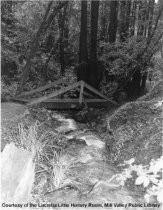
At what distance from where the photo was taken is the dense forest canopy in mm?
10746

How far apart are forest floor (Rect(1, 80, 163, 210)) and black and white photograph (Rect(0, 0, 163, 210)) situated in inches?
0.6

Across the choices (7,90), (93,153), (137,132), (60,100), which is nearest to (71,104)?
(60,100)

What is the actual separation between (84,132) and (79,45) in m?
7.70

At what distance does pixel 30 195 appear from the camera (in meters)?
3.92

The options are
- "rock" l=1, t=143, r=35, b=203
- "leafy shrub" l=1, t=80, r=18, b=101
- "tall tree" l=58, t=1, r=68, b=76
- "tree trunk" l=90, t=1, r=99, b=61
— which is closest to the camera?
"rock" l=1, t=143, r=35, b=203

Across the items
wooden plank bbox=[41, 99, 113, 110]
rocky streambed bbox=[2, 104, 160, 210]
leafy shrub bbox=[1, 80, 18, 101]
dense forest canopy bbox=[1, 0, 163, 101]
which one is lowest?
rocky streambed bbox=[2, 104, 160, 210]

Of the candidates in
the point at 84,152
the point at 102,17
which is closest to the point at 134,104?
the point at 84,152

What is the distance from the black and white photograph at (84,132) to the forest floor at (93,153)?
15 millimetres

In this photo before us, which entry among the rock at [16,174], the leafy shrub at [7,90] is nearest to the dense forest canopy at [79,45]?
the leafy shrub at [7,90]

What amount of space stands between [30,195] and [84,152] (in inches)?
87.7

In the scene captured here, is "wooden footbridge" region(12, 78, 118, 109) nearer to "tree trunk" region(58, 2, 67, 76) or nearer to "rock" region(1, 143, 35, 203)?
"rock" region(1, 143, 35, 203)

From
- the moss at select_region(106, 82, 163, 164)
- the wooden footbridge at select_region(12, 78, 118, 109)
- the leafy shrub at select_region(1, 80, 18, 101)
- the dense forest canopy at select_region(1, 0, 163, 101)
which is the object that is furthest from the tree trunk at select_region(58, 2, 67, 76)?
the moss at select_region(106, 82, 163, 164)

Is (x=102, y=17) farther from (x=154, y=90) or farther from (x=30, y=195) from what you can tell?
(x=30, y=195)

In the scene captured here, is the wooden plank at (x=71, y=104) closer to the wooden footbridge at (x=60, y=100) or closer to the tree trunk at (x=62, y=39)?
the wooden footbridge at (x=60, y=100)
